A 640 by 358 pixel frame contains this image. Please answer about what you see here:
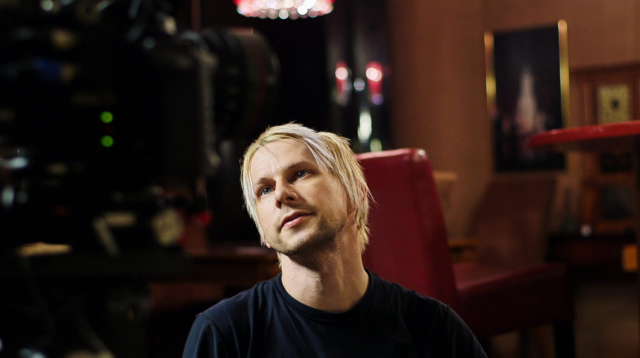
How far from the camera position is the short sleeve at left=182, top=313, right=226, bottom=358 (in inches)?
43.8

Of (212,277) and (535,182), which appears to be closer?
(212,277)

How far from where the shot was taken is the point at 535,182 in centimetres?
374

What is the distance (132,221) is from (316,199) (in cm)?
52

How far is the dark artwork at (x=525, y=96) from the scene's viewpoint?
523cm

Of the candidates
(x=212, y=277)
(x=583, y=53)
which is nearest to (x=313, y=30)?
(x=583, y=53)

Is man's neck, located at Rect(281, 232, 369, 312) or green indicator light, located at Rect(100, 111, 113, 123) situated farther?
man's neck, located at Rect(281, 232, 369, 312)

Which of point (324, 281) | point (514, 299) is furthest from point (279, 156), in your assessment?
point (514, 299)

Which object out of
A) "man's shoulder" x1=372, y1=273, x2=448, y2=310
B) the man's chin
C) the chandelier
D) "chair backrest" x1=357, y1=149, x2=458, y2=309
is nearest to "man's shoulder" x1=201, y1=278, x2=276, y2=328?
the man's chin

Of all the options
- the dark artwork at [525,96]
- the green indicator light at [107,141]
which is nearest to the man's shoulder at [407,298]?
the green indicator light at [107,141]

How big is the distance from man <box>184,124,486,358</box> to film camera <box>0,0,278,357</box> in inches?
17.6

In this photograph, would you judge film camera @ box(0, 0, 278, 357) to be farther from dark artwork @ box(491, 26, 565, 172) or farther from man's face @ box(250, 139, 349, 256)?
dark artwork @ box(491, 26, 565, 172)

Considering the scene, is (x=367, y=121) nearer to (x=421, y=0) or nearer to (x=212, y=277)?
(x=421, y=0)

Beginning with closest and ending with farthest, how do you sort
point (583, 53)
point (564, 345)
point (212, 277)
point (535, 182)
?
point (564, 345)
point (212, 277)
point (535, 182)
point (583, 53)

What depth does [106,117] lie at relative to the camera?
690 millimetres
